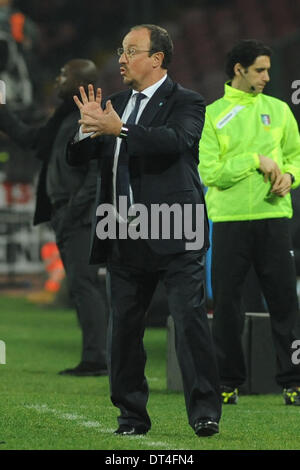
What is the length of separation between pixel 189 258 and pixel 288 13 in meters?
17.6

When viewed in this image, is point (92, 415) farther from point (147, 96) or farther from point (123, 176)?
point (147, 96)

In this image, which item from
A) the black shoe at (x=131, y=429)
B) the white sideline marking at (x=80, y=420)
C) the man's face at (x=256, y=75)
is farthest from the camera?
the man's face at (x=256, y=75)

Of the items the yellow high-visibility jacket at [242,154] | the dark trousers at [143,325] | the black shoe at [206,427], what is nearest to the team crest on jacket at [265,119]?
the yellow high-visibility jacket at [242,154]

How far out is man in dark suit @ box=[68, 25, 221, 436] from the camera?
6.43 meters

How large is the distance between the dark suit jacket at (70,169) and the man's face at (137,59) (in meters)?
3.20

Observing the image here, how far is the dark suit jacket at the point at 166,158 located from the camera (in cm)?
639

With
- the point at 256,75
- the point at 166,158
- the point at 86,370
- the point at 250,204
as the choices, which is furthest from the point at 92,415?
the point at 86,370

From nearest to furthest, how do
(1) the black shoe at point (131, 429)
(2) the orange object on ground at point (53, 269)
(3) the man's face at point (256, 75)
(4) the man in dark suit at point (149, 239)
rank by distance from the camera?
(4) the man in dark suit at point (149, 239) < (1) the black shoe at point (131, 429) < (3) the man's face at point (256, 75) < (2) the orange object on ground at point (53, 269)

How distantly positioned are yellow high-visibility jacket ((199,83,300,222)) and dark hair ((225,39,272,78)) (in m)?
0.18

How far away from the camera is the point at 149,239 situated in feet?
21.2

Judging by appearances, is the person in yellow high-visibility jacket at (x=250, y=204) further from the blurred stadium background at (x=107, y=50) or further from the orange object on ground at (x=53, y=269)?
the blurred stadium background at (x=107, y=50)

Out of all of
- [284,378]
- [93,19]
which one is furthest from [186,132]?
[93,19]

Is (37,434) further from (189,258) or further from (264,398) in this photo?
(264,398)

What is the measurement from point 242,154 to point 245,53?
24.7 inches
